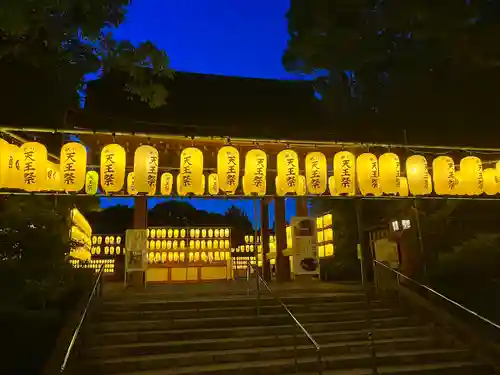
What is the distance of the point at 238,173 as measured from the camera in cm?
1012

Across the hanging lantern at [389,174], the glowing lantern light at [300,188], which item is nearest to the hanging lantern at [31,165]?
the glowing lantern light at [300,188]

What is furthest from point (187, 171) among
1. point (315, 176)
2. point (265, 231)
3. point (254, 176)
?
point (265, 231)

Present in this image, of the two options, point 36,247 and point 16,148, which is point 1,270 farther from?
point 16,148

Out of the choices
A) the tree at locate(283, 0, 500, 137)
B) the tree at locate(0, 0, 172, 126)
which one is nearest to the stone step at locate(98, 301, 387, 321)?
the tree at locate(0, 0, 172, 126)

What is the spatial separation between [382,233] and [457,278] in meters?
6.34

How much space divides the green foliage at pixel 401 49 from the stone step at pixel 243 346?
27.0 feet

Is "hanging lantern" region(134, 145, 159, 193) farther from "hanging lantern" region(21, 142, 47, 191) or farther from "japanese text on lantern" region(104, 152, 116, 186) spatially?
"hanging lantern" region(21, 142, 47, 191)

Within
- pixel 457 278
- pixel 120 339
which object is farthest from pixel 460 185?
pixel 120 339

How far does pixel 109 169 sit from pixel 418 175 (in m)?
7.22

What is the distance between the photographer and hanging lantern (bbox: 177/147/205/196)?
9.77m

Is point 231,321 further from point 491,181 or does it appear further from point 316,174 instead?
point 491,181

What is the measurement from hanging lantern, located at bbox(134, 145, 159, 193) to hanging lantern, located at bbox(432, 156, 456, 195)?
22.7 ft

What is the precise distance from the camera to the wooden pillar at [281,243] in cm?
1942

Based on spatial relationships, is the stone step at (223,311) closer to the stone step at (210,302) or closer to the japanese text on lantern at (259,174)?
the stone step at (210,302)
